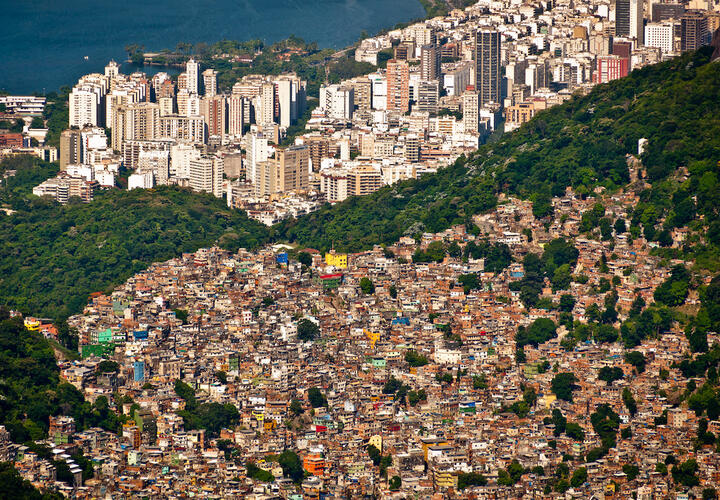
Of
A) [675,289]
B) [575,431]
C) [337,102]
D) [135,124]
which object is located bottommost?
[575,431]

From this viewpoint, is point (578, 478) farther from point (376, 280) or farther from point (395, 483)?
point (376, 280)

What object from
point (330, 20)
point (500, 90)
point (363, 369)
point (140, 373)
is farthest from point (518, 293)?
point (330, 20)

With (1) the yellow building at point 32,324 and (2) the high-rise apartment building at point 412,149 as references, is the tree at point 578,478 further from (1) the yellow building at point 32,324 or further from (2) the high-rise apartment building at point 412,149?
(2) the high-rise apartment building at point 412,149

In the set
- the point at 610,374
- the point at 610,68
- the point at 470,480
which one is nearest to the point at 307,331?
the point at 610,374

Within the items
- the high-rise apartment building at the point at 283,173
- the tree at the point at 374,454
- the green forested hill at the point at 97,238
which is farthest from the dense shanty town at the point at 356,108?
the tree at the point at 374,454

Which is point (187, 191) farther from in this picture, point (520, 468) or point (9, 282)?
point (520, 468)
